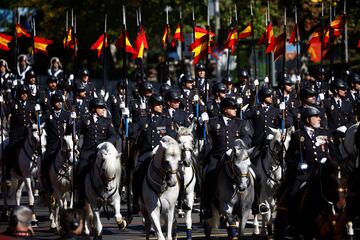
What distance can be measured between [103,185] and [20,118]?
667cm

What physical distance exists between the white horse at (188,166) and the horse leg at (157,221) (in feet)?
3.15

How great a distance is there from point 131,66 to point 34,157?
35.9m

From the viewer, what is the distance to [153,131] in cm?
2122

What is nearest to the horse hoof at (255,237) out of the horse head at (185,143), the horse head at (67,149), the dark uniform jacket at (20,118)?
the horse head at (185,143)

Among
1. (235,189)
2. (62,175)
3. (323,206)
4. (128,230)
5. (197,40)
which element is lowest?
(323,206)

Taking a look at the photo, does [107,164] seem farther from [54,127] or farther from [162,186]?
[54,127]

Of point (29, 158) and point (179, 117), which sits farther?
point (29, 158)

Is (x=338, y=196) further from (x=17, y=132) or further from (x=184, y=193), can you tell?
(x=17, y=132)

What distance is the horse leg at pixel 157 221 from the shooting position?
61.7ft

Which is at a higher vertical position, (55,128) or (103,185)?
(55,128)

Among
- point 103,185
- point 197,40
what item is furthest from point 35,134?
point 103,185

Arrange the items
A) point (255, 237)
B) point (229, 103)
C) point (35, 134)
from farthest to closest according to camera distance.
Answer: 1. point (35, 134)
2. point (255, 237)
3. point (229, 103)

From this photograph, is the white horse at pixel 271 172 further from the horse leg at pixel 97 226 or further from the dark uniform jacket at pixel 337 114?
the dark uniform jacket at pixel 337 114

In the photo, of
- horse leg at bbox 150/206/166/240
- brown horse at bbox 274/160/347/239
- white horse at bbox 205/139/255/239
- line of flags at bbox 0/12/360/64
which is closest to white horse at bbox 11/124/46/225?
line of flags at bbox 0/12/360/64
